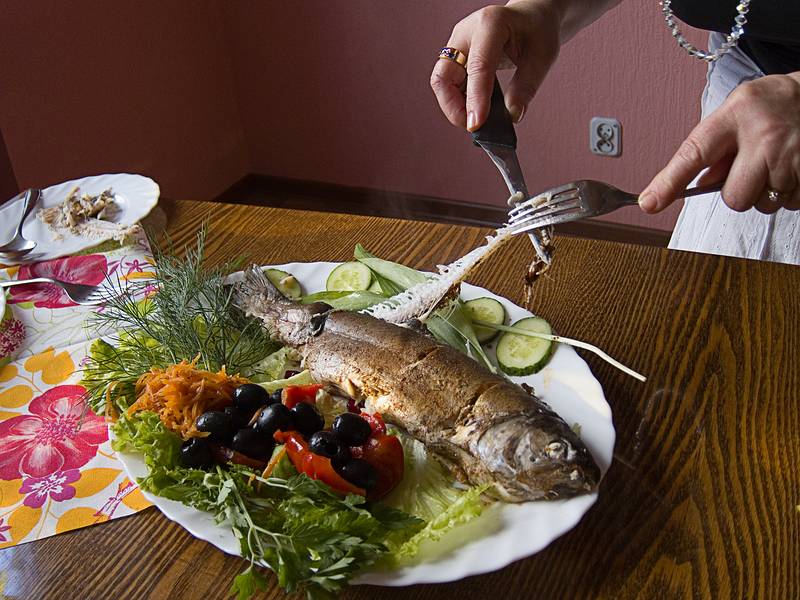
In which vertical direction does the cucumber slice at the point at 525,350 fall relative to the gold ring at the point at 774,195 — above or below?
below

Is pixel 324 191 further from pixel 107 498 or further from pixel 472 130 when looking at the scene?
pixel 107 498

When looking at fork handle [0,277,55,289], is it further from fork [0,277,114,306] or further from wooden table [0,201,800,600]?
wooden table [0,201,800,600]

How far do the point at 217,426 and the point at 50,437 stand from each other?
0.34 m

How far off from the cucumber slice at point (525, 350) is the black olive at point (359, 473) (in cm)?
35

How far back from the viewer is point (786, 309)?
140 cm

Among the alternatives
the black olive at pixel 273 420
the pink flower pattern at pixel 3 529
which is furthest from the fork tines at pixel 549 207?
the pink flower pattern at pixel 3 529

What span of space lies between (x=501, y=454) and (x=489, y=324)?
38cm

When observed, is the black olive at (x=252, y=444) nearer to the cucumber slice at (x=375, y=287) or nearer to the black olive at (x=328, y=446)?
the black olive at (x=328, y=446)

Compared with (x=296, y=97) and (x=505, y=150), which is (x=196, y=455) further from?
(x=296, y=97)

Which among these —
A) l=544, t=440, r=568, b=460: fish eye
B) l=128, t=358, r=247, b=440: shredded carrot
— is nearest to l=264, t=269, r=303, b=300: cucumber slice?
l=128, t=358, r=247, b=440: shredded carrot

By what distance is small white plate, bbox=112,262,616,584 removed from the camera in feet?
3.10

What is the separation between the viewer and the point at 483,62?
4.73ft

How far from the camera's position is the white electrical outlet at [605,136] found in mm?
2998

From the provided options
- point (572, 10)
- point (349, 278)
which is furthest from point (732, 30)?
point (349, 278)
